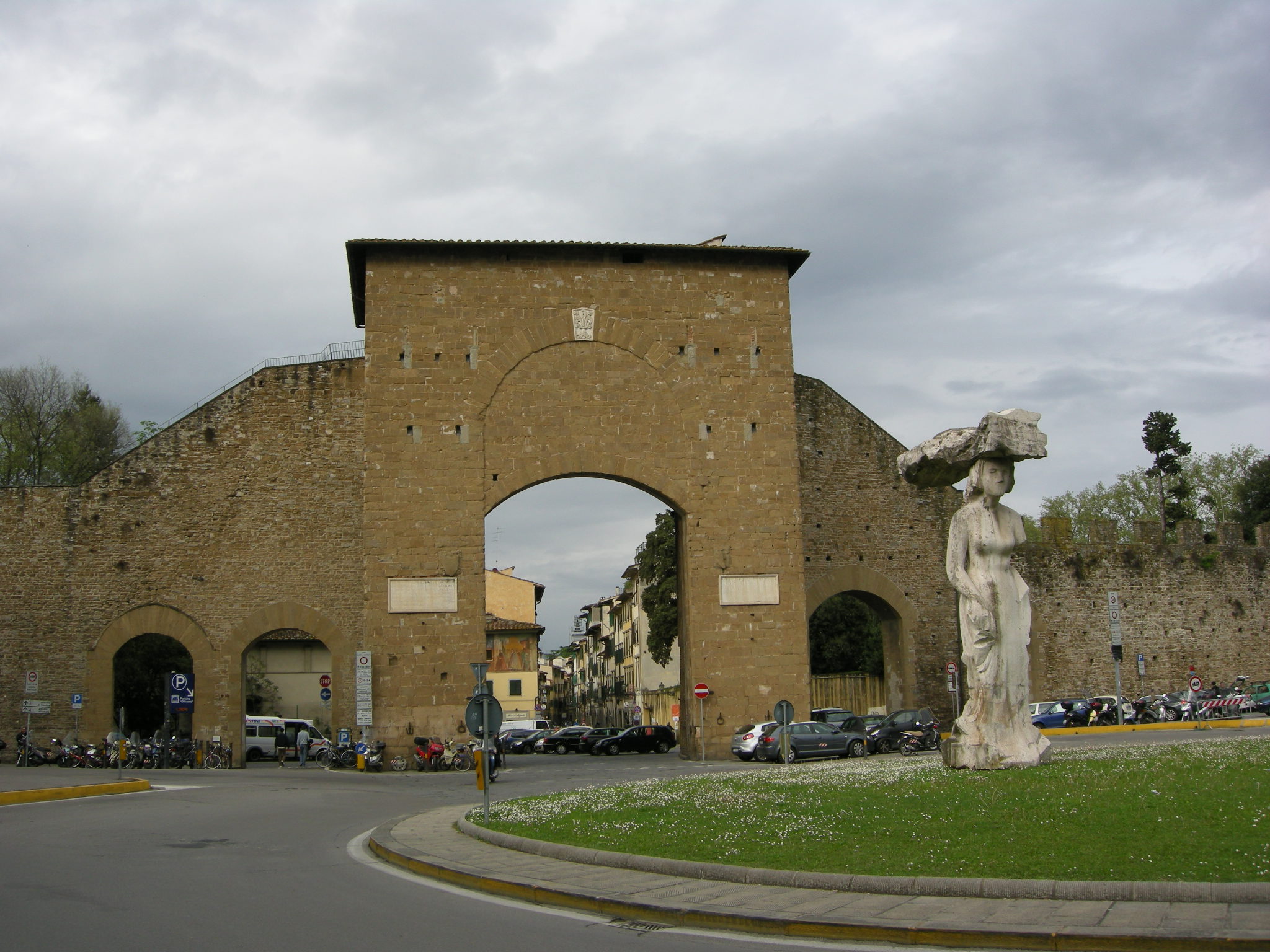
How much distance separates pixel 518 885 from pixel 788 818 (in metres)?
2.62

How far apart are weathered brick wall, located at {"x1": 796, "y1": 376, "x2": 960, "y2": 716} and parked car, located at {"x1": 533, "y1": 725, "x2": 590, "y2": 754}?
1455cm

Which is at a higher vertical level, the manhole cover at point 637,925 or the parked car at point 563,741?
the manhole cover at point 637,925

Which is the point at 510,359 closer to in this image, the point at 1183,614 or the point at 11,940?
the point at 11,940

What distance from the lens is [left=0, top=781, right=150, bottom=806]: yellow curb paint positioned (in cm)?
1647

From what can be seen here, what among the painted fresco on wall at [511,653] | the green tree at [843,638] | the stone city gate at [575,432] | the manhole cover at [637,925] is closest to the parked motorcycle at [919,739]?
the stone city gate at [575,432]

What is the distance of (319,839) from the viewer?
39.9ft

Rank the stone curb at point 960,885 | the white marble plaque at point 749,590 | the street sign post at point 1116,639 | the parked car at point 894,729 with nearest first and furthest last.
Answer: the stone curb at point 960,885 < the parked car at point 894,729 < the white marble plaque at point 749,590 < the street sign post at point 1116,639

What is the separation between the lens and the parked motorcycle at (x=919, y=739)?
78.9 feet

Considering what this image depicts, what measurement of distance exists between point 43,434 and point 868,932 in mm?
41681

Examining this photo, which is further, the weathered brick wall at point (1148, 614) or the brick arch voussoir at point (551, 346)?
the weathered brick wall at point (1148, 614)

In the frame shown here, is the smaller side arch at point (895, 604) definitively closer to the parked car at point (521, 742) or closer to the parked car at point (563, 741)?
the parked car at point (563, 741)

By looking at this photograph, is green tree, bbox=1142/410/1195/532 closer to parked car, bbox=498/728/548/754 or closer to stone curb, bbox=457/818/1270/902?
parked car, bbox=498/728/548/754

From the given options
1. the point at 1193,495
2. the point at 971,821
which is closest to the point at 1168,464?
the point at 1193,495

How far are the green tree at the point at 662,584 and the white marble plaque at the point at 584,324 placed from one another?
18437 millimetres
